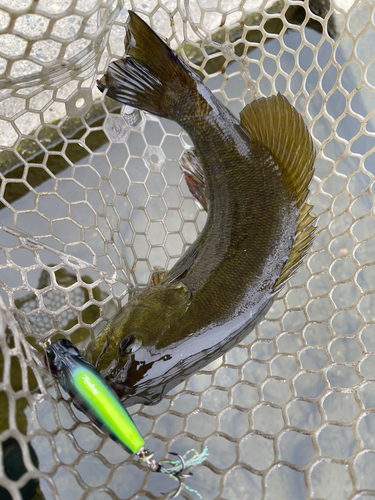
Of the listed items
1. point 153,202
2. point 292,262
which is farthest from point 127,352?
point 153,202

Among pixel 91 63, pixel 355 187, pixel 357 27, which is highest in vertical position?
pixel 91 63

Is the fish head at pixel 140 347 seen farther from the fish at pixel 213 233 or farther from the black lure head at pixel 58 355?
the black lure head at pixel 58 355

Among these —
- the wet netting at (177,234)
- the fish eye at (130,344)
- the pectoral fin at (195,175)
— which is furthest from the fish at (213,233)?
the wet netting at (177,234)

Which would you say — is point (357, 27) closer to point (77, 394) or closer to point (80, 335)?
point (80, 335)

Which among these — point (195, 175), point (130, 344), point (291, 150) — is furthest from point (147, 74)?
point (130, 344)

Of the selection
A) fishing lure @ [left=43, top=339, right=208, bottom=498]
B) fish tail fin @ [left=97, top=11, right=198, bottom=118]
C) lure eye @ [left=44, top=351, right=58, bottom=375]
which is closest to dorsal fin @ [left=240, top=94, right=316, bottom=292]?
fish tail fin @ [left=97, top=11, right=198, bottom=118]
